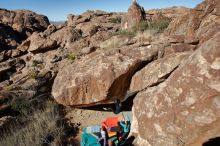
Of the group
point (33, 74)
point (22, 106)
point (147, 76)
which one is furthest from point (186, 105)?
point (33, 74)

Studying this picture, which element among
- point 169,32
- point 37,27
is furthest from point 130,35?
point 37,27

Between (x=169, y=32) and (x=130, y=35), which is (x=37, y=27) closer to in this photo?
(x=130, y=35)

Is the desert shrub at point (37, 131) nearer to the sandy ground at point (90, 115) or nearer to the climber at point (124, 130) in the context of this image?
the sandy ground at point (90, 115)

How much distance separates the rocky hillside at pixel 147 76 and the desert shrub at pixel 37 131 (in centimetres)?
48

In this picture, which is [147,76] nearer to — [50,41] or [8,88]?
[8,88]

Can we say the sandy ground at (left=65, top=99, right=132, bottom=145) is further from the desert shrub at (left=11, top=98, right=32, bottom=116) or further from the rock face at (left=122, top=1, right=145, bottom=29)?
the rock face at (left=122, top=1, right=145, bottom=29)

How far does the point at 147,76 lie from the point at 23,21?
74.6 ft

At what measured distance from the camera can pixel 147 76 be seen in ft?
20.2

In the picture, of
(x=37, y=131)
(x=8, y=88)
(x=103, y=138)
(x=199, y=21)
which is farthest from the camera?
(x=8, y=88)

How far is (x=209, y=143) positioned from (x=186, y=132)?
422mm

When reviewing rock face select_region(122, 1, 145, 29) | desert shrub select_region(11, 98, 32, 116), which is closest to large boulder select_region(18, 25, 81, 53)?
rock face select_region(122, 1, 145, 29)

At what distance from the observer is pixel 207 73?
391 cm

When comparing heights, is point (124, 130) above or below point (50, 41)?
below

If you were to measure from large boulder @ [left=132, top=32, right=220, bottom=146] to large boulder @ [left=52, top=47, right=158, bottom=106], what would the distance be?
2109 mm
